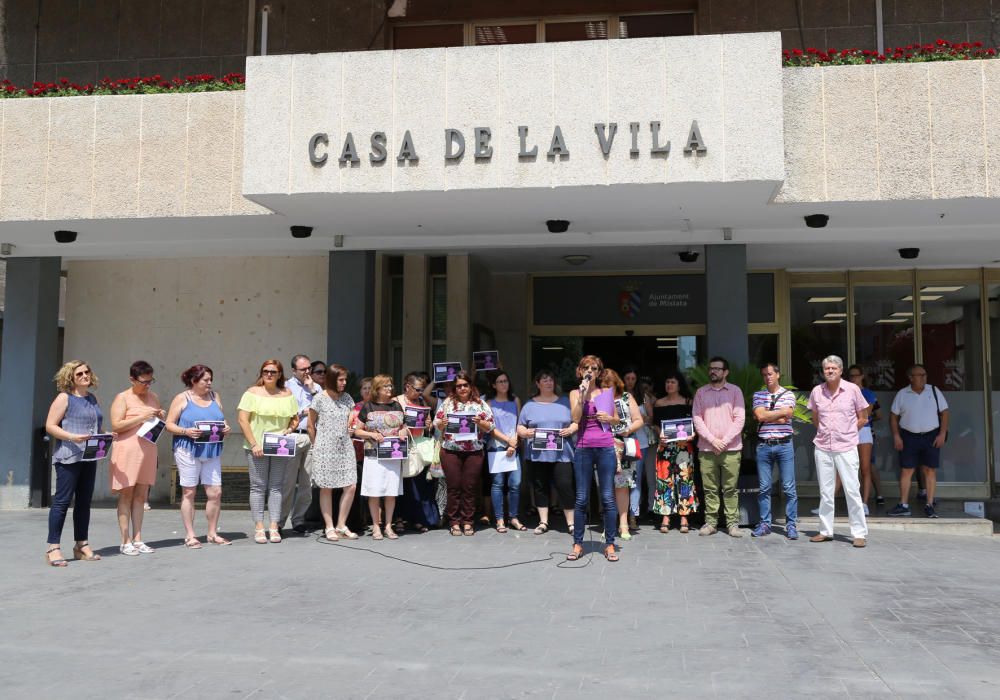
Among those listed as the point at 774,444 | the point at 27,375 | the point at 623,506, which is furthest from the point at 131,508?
the point at 774,444

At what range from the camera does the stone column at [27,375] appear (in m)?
12.5

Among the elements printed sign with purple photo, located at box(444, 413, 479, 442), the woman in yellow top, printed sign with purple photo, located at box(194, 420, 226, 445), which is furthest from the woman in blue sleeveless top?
printed sign with purple photo, located at box(444, 413, 479, 442)

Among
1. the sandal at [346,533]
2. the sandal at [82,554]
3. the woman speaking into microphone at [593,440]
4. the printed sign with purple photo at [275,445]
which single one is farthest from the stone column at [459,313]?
the sandal at [82,554]

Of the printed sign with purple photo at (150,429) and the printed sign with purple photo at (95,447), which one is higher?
the printed sign with purple photo at (150,429)

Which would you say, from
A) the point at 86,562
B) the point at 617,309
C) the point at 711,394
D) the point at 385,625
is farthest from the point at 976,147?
the point at 86,562

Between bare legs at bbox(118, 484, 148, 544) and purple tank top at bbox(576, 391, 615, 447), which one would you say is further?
bare legs at bbox(118, 484, 148, 544)

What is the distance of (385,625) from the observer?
5969 millimetres

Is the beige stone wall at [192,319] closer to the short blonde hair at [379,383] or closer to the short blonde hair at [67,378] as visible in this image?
the short blonde hair at [379,383]

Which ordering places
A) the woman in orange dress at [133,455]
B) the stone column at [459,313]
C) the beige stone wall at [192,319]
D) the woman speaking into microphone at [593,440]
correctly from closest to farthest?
the woman speaking into microphone at [593,440] → the woman in orange dress at [133,455] → the beige stone wall at [192,319] → the stone column at [459,313]

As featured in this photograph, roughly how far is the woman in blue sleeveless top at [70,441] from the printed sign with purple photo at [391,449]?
284 cm

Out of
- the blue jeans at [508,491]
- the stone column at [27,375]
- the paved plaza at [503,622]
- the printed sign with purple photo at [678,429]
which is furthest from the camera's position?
the stone column at [27,375]

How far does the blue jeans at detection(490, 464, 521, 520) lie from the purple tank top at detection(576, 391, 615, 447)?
6.03 feet

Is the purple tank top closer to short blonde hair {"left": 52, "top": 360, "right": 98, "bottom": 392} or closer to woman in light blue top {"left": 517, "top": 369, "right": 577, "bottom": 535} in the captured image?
woman in light blue top {"left": 517, "top": 369, "right": 577, "bottom": 535}

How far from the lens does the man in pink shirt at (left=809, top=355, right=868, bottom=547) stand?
925cm
